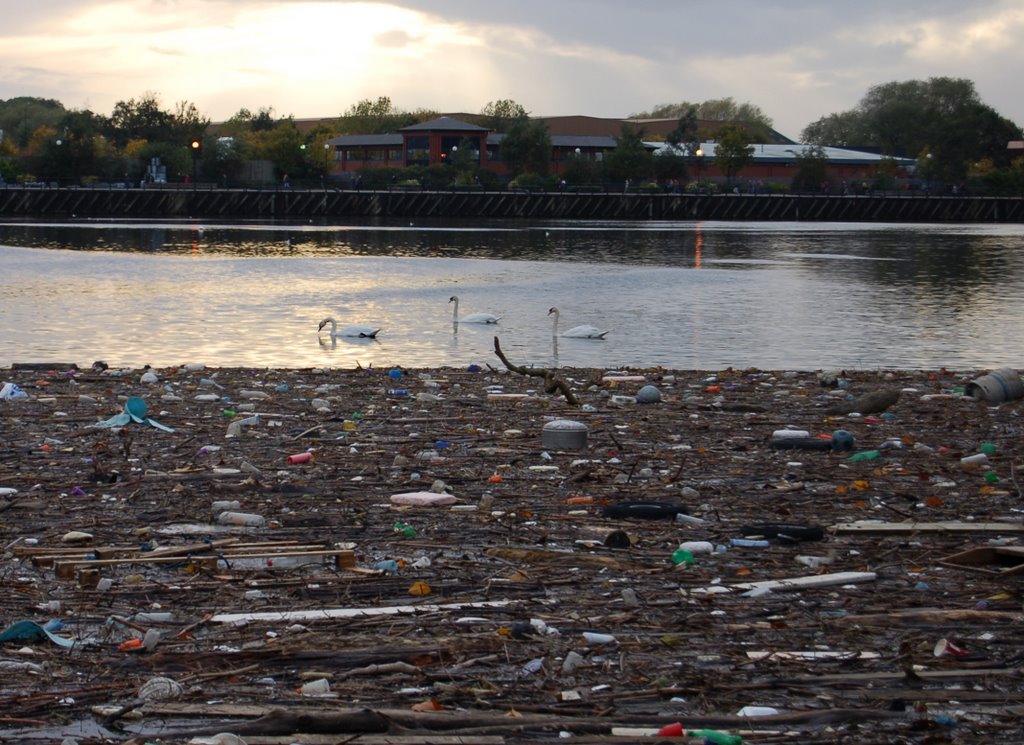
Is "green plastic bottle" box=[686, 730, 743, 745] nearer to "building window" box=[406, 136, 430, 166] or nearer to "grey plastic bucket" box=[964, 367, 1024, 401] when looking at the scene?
"grey plastic bucket" box=[964, 367, 1024, 401]

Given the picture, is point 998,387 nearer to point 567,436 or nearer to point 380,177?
point 567,436

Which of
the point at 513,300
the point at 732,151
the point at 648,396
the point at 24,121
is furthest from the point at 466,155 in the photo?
the point at 648,396

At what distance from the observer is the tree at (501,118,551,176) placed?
116375 mm

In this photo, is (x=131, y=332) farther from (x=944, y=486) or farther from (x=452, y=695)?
(x=452, y=695)

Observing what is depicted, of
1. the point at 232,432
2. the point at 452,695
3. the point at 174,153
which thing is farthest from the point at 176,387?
the point at 174,153

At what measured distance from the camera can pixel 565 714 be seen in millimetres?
4852

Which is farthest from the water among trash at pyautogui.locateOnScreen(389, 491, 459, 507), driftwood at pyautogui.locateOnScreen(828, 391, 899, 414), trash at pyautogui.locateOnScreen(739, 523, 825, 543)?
trash at pyautogui.locateOnScreen(739, 523, 825, 543)

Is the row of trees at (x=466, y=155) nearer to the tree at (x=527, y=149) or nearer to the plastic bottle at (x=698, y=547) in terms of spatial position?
the tree at (x=527, y=149)

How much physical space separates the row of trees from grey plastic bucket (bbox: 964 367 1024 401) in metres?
96.0

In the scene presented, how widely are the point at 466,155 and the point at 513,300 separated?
85.4 m

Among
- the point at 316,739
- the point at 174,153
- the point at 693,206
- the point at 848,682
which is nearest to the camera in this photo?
the point at 316,739

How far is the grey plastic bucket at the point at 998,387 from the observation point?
13422mm

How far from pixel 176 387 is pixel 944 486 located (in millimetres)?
8690

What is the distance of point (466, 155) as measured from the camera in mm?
117375
